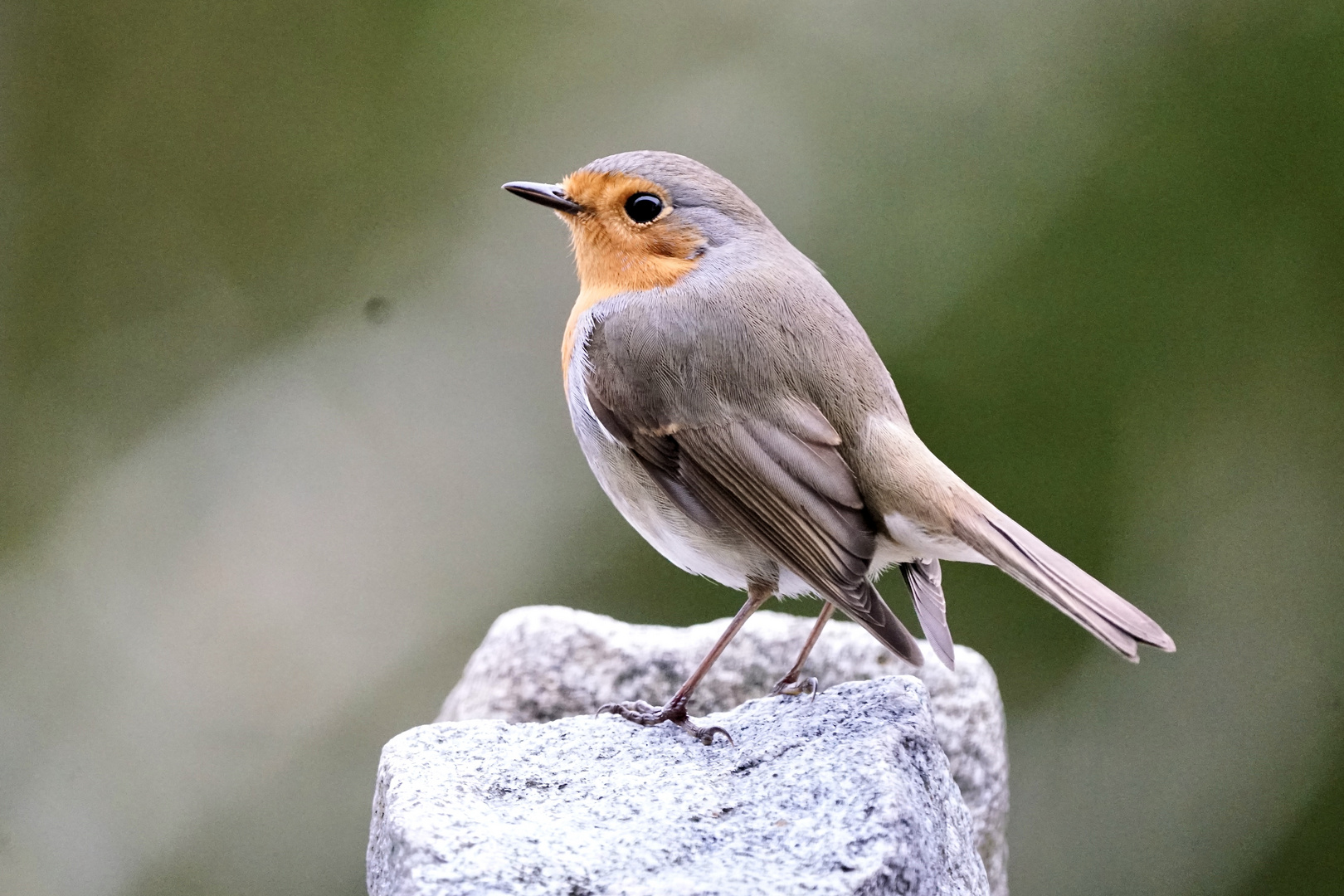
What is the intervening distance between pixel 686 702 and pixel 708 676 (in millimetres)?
591

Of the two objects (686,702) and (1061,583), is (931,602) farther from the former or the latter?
(686,702)

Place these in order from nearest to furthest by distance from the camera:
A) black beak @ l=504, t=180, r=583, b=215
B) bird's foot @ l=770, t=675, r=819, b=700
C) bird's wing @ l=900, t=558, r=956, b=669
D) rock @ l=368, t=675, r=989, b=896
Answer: rock @ l=368, t=675, r=989, b=896 < bird's wing @ l=900, t=558, r=956, b=669 < bird's foot @ l=770, t=675, r=819, b=700 < black beak @ l=504, t=180, r=583, b=215

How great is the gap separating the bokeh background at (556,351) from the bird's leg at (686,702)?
108 centimetres

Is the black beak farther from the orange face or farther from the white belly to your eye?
the white belly

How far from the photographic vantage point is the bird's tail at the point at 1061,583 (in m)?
2.06

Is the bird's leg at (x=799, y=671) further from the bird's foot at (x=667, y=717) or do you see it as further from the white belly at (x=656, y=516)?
the bird's foot at (x=667, y=717)

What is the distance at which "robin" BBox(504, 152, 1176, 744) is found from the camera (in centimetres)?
235

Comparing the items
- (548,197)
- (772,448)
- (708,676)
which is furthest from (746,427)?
(708,676)

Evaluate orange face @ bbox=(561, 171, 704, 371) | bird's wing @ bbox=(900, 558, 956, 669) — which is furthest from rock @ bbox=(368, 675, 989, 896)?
orange face @ bbox=(561, 171, 704, 371)

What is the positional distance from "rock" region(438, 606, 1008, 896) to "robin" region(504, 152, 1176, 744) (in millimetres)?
361

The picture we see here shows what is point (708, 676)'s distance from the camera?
314cm

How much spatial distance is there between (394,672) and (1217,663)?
231 cm

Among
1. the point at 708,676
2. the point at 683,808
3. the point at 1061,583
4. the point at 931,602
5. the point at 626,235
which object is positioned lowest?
the point at 708,676

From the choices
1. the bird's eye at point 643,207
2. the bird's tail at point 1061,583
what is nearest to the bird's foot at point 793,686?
the bird's tail at point 1061,583
